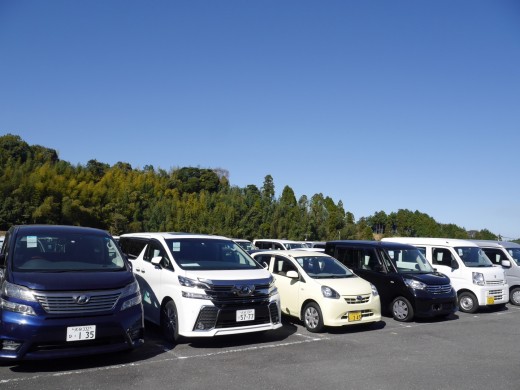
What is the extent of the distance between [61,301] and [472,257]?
1097 centimetres

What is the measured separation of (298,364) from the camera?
20.4 feet

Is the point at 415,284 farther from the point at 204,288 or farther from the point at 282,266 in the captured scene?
the point at 204,288

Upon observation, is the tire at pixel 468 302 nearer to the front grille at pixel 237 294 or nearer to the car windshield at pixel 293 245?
the front grille at pixel 237 294

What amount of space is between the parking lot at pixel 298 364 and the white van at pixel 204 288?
14.8 inches

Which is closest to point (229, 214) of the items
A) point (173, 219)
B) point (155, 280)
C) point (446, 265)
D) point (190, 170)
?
point (173, 219)

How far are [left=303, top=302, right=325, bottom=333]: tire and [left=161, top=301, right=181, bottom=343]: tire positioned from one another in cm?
275

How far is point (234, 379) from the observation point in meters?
5.44

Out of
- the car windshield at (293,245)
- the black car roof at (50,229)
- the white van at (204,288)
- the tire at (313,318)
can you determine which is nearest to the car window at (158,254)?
the white van at (204,288)

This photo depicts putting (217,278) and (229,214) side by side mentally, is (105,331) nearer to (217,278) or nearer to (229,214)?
(217,278)

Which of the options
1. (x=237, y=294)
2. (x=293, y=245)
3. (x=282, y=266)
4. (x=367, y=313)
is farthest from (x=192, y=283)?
(x=293, y=245)

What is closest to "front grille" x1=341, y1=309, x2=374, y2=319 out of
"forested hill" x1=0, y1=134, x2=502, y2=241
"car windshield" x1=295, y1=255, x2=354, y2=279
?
"car windshield" x1=295, y1=255, x2=354, y2=279

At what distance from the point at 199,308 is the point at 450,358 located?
391cm

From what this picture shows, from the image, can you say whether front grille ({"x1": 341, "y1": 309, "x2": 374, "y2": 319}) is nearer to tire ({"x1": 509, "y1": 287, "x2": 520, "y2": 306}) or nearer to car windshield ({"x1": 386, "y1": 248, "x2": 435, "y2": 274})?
car windshield ({"x1": 386, "y1": 248, "x2": 435, "y2": 274})

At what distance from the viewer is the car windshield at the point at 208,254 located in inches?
296
